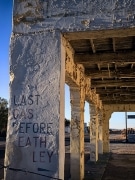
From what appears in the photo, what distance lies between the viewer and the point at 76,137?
7.54 meters

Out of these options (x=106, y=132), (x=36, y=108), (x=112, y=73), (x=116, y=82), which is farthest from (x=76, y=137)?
(x=106, y=132)

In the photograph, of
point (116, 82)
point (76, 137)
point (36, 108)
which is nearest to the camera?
point (36, 108)

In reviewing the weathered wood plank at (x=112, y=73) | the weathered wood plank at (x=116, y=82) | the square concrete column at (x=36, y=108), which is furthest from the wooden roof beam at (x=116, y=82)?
the square concrete column at (x=36, y=108)

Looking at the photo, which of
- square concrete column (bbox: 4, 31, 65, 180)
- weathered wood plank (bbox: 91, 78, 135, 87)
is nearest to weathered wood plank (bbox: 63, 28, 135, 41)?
square concrete column (bbox: 4, 31, 65, 180)

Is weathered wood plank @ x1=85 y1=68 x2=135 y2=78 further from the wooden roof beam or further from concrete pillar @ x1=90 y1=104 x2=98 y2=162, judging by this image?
concrete pillar @ x1=90 y1=104 x2=98 y2=162

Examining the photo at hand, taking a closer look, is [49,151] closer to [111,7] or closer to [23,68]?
[23,68]

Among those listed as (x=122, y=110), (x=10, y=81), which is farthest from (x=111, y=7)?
(x=122, y=110)

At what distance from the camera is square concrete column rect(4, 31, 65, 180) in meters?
4.18

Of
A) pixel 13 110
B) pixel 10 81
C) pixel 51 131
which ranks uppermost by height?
pixel 10 81

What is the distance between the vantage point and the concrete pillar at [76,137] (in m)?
7.50

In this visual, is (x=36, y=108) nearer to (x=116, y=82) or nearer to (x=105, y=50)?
(x=105, y=50)

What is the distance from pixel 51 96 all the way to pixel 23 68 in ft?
2.28

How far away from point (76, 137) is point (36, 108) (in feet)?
11.3

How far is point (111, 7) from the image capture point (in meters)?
4.45
